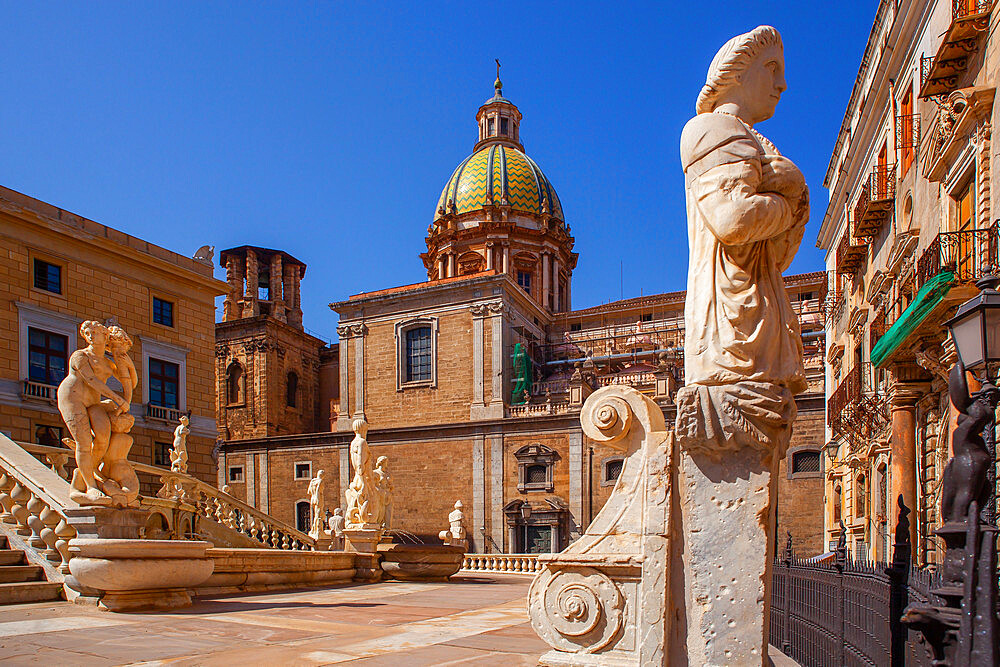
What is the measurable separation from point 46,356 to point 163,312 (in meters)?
4.21

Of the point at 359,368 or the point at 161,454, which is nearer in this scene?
the point at 161,454

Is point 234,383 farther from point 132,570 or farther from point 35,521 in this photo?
point 132,570

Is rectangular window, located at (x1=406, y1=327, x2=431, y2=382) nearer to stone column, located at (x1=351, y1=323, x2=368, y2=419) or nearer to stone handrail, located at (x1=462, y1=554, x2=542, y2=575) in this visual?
stone column, located at (x1=351, y1=323, x2=368, y2=419)

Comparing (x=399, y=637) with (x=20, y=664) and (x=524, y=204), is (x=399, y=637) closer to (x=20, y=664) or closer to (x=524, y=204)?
(x=20, y=664)

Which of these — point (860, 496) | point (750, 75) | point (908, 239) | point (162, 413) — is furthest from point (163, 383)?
point (750, 75)

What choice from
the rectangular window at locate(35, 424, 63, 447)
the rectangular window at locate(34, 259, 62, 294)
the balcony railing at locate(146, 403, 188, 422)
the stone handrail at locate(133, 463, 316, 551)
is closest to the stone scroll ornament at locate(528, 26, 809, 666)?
the stone handrail at locate(133, 463, 316, 551)

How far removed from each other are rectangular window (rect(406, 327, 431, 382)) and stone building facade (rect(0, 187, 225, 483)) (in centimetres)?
1373

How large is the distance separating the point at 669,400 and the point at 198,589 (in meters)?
23.9

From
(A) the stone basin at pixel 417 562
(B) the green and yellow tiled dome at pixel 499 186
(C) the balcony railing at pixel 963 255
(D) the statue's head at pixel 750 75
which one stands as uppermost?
(B) the green and yellow tiled dome at pixel 499 186

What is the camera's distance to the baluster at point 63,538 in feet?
29.5

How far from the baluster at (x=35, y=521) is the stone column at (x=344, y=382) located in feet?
99.7

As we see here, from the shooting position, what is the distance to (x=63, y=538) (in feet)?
30.6

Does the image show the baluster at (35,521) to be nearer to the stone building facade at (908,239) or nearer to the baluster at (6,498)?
the baluster at (6,498)

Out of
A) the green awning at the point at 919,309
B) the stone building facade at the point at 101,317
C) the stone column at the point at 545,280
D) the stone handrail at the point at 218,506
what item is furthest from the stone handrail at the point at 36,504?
the stone column at the point at 545,280
